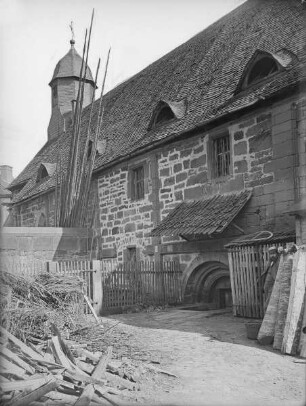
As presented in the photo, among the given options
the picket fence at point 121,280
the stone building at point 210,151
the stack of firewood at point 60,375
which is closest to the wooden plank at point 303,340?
the stack of firewood at point 60,375

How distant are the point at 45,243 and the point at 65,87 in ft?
60.8

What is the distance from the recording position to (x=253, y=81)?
1056 cm

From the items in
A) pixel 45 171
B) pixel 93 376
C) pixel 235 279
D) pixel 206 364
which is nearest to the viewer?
pixel 93 376

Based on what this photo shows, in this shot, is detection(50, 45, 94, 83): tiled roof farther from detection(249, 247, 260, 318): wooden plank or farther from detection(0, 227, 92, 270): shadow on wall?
detection(249, 247, 260, 318): wooden plank

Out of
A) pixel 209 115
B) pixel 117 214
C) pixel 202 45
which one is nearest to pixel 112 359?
pixel 209 115

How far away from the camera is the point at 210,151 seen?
437 inches

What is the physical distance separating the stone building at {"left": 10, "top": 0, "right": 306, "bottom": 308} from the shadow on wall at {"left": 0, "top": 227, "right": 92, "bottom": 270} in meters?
1.78

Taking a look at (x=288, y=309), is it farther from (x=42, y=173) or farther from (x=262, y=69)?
(x=42, y=173)

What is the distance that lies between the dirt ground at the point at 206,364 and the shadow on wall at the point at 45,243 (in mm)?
3266

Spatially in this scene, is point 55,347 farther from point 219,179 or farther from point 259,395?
point 219,179

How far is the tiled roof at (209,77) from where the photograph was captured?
1046 cm

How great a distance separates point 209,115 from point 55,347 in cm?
712

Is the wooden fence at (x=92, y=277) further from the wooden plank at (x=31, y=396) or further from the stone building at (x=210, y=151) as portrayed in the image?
the wooden plank at (x=31, y=396)

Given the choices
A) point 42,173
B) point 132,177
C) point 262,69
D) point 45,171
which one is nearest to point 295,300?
point 262,69
